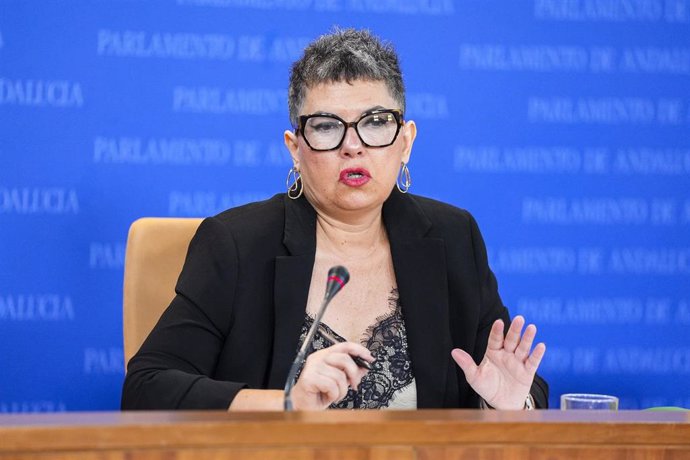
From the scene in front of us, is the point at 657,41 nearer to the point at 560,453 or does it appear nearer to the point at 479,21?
the point at 479,21

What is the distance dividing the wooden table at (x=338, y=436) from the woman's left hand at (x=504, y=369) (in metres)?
0.58

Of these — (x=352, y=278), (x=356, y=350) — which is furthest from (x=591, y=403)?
(x=352, y=278)

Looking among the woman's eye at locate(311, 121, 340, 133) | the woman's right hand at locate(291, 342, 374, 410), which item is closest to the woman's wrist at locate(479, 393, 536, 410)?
the woman's right hand at locate(291, 342, 374, 410)

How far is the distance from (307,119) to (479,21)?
1.16 metres

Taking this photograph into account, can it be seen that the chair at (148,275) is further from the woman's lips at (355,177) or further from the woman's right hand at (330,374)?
the woman's right hand at (330,374)

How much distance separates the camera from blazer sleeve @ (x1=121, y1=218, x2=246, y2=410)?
68.0 inches

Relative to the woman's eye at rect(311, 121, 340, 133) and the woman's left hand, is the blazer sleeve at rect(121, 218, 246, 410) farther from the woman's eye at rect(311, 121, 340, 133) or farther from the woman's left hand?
the woman's left hand

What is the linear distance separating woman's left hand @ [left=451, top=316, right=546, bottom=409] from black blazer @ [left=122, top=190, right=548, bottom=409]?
0.52 feet

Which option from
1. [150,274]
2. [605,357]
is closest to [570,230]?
[605,357]

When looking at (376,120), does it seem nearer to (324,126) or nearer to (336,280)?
→ (324,126)

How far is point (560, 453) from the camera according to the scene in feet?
3.71

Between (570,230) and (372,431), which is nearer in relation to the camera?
(372,431)

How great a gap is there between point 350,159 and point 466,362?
49 centimetres

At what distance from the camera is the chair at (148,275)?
2.10 m
